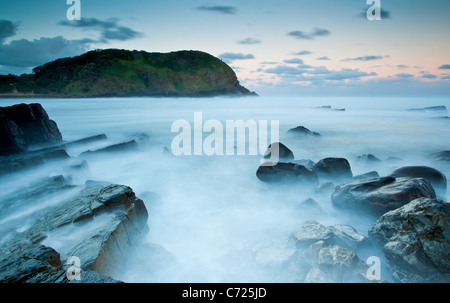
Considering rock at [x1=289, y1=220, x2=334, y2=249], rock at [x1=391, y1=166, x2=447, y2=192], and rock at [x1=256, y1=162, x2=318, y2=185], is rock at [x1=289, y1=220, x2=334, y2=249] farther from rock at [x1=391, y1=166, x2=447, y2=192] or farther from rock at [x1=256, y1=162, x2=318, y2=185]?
rock at [x1=391, y1=166, x2=447, y2=192]

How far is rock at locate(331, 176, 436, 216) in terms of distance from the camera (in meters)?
3.86

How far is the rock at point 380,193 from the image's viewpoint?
3.86 m

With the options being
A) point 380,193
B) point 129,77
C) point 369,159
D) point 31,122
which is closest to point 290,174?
point 380,193

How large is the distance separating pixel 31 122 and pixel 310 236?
9478mm

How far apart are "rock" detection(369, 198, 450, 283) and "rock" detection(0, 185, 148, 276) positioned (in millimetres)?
3533

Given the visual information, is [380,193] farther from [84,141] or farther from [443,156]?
[84,141]

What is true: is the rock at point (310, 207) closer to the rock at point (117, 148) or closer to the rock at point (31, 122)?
the rock at point (117, 148)

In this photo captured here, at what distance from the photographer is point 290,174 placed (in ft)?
19.5

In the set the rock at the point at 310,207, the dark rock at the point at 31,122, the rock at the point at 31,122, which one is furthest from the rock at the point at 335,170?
the dark rock at the point at 31,122

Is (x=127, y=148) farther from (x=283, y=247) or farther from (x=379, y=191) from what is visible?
(x=379, y=191)

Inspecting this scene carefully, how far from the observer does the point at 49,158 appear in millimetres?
7109

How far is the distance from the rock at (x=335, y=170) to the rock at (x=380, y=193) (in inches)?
51.9

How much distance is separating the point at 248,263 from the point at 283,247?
57cm
